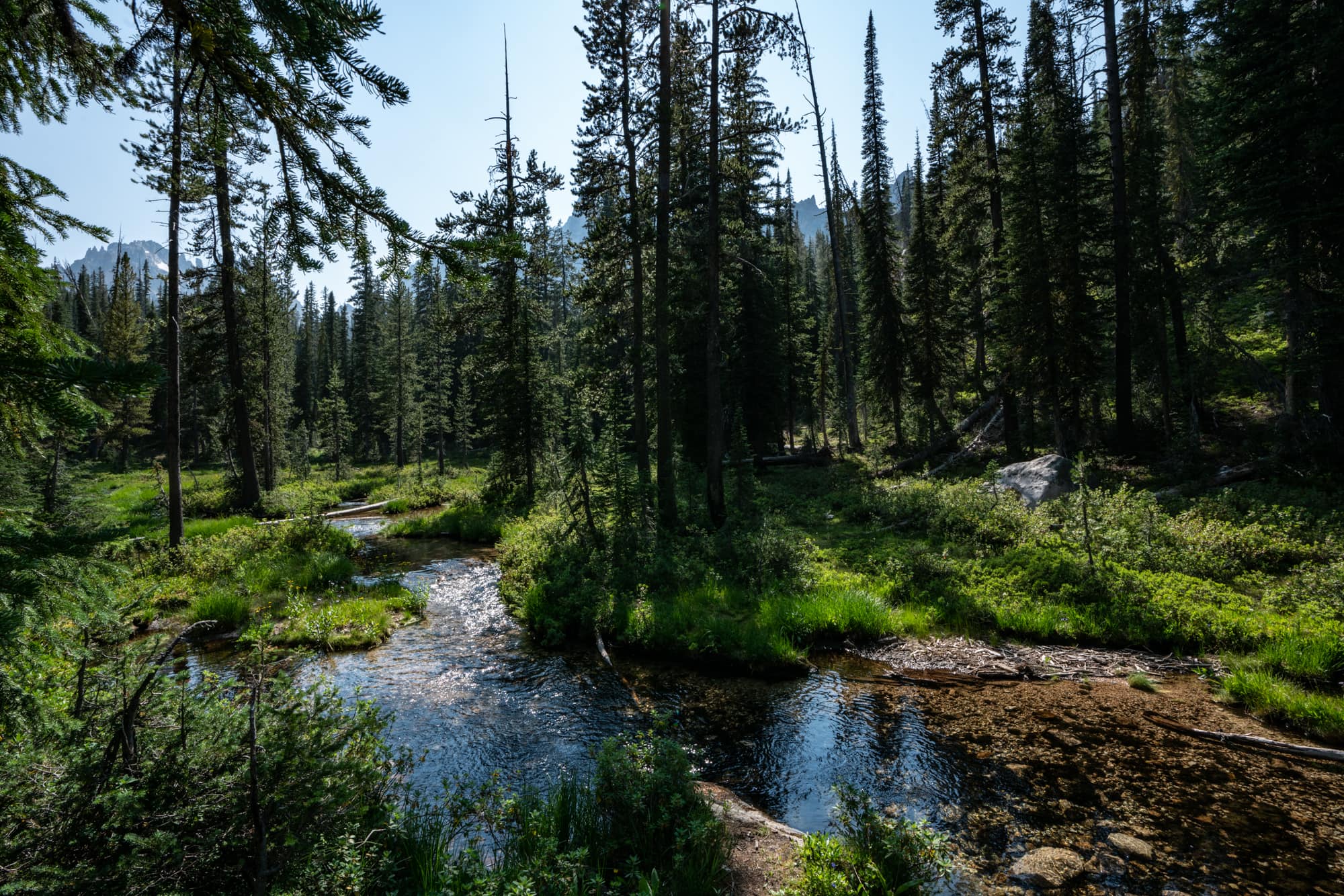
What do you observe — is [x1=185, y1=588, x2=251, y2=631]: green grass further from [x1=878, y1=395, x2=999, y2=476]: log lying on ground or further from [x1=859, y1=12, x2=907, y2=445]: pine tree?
[x1=859, y1=12, x2=907, y2=445]: pine tree

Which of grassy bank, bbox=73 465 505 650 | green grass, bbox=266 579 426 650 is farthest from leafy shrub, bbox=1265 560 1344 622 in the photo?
green grass, bbox=266 579 426 650

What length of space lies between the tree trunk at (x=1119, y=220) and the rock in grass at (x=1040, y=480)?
4682 mm

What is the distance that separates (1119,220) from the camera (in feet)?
56.4

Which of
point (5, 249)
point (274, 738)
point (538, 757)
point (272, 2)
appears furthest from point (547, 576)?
point (272, 2)

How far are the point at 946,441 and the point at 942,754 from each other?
2118 cm

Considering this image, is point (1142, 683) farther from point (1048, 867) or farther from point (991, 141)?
point (991, 141)

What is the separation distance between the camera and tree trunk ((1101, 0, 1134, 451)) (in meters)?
17.0

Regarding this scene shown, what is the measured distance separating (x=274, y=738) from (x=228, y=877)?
89 cm

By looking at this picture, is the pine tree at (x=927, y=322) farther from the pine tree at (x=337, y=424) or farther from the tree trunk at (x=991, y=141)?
the pine tree at (x=337, y=424)

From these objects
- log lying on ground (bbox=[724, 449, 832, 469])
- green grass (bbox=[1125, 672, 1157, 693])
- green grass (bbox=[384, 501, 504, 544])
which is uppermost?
log lying on ground (bbox=[724, 449, 832, 469])

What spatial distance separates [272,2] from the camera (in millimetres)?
A: 2123

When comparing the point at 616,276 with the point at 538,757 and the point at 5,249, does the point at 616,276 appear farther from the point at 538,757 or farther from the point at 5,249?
the point at 5,249

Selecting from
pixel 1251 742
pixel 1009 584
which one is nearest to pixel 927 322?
pixel 1009 584

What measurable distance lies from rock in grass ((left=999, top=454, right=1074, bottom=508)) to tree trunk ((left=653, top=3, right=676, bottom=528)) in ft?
30.7
